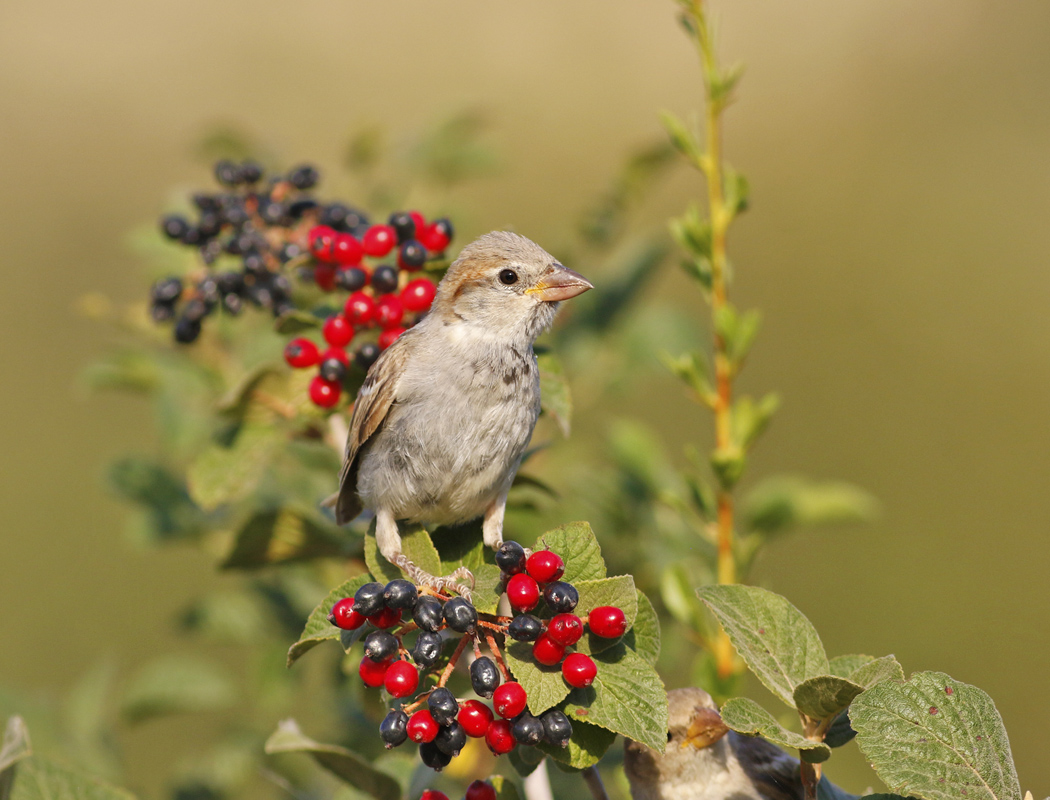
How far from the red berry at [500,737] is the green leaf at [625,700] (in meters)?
0.12

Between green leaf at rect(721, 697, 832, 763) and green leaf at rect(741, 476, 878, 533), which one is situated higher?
green leaf at rect(721, 697, 832, 763)

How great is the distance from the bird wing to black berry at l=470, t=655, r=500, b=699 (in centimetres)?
106

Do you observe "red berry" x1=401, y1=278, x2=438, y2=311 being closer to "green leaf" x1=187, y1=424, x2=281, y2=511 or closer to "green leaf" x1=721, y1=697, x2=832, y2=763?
"green leaf" x1=187, y1=424, x2=281, y2=511

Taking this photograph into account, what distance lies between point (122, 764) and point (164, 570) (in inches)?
299

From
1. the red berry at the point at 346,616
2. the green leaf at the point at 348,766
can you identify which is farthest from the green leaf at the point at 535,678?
the green leaf at the point at 348,766

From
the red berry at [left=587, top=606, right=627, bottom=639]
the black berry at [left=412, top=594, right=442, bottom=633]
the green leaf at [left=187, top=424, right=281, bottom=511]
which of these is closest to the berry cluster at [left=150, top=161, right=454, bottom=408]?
the green leaf at [left=187, top=424, right=281, bottom=511]

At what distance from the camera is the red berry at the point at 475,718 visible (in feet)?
5.63

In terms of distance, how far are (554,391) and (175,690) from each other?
6.52 ft

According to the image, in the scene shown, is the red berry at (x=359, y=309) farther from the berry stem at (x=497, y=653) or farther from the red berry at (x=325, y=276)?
the berry stem at (x=497, y=653)

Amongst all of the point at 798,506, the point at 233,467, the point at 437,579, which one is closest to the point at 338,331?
the point at 233,467

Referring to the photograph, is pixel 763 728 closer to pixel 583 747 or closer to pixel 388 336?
pixel 583 747

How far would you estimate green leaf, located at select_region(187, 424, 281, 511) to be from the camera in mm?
2592

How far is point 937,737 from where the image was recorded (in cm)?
150

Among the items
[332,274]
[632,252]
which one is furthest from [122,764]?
[632,252]
